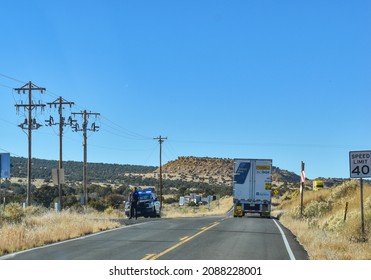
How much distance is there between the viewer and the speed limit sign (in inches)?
679

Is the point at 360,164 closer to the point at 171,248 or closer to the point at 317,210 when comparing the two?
the point at 171,248

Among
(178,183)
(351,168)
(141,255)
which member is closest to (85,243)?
(141,255)

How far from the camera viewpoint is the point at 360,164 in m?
17.4

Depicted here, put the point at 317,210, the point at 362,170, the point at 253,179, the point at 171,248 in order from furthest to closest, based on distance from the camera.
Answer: the point at 253,179 → the point at 317,210 → the point at 362,170 → the point at 171,248

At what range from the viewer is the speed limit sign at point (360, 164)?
56.6ft

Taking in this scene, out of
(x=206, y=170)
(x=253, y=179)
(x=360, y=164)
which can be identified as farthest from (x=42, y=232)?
(x=206, y=170)

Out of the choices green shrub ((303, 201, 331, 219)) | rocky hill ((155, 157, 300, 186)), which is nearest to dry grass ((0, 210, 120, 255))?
green shrub ((303, 201, 331, 219))

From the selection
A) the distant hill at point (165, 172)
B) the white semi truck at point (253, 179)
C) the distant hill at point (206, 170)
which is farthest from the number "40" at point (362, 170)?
the distant hill at point (206, 170)

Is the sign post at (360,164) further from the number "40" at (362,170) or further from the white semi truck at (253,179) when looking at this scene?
the white semi truck at (253,179)

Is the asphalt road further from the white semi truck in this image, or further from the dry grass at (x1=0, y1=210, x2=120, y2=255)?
the white semi truck

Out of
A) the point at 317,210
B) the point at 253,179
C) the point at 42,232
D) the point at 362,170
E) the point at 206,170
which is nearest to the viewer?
the point at 362,170

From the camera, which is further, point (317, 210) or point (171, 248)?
point (317, 210)

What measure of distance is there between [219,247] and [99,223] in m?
10.6
